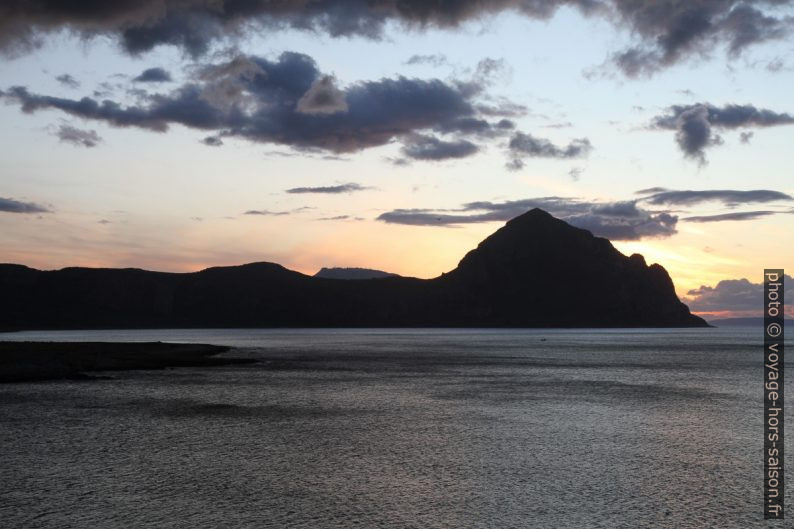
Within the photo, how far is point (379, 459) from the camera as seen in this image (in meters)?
30.6

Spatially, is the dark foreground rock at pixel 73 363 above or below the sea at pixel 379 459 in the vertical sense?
below

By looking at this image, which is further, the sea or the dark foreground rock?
the dark foreground rock

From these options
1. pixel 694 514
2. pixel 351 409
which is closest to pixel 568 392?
pixel 351 409

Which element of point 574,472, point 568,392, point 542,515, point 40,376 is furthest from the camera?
point 40,376

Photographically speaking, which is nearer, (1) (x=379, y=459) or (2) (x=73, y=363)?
(1) (x=379, y=459)

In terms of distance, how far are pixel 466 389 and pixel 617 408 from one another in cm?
1684

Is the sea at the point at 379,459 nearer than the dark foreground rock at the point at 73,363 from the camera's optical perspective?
Yes

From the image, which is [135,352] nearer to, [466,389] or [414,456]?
[466,389]

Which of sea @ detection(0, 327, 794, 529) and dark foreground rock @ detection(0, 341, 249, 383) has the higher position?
sea @ detection(0, 327, 794, 529)

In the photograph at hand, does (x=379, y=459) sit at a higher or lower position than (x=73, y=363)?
higher

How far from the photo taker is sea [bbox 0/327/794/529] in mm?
22219

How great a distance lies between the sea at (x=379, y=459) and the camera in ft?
72.9

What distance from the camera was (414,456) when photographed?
31344 millimetres

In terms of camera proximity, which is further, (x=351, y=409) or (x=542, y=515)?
(x=351, y=409)
